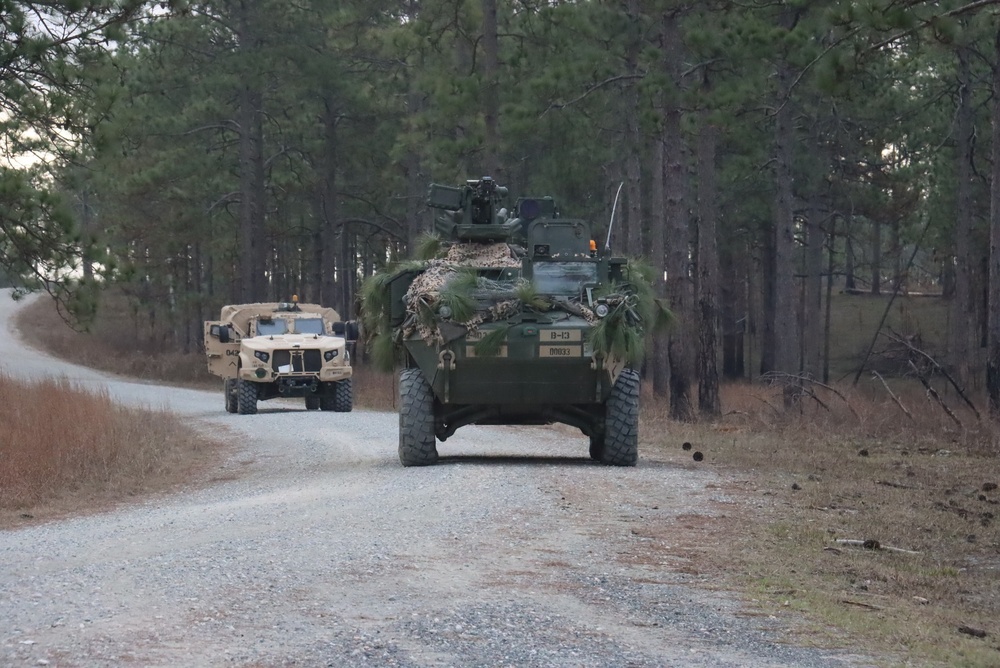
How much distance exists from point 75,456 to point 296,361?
1094 cm

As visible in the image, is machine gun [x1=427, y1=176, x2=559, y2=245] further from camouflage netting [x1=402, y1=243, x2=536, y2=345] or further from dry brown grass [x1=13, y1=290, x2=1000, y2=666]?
dry brown grass [x1=13, y1=290, x2=1000, y2=666]

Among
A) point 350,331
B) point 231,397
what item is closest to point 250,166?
point 231,397

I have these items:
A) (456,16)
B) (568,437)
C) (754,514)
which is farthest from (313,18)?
(754,514)

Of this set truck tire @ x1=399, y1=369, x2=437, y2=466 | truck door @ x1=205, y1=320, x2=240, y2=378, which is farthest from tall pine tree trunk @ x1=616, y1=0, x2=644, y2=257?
truck tire @ x1=399, y1=369, x2=437, y2=466

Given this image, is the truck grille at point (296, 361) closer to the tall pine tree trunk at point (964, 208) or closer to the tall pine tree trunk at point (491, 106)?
the tall pine tree trunk at point (491, 106)

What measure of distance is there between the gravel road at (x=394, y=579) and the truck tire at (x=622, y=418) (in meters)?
0.56

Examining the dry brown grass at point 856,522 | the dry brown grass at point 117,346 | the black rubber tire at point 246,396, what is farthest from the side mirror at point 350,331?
the dry brown grass at point 117,346

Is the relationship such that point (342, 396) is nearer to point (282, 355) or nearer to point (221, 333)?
point (282, 355)

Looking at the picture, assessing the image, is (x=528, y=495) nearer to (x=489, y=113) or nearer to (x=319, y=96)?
(x=489, y=113)

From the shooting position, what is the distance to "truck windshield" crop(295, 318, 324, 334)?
2733 centimetres

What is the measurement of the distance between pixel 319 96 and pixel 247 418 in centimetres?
1956

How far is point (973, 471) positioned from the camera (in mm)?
15891

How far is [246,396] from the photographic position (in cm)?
2650

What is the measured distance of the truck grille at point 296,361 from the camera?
84.9ft
